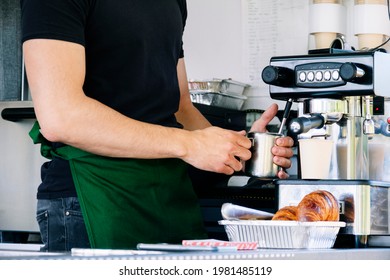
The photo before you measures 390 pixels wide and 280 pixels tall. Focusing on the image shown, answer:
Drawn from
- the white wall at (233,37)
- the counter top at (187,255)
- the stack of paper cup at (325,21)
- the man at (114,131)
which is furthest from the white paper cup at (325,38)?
the counter top at (187,255)

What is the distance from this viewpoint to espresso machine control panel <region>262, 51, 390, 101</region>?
1.77 meters

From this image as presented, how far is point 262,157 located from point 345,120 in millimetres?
207

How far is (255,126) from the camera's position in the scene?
2.00 metres

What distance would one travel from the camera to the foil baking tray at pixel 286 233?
5.12 feet

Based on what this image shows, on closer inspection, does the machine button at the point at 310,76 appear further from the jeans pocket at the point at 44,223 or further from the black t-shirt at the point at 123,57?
the jeans pocket at the point at 44,223

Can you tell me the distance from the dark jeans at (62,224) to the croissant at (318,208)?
51 cm

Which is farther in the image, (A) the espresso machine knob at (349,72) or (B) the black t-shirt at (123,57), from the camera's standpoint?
(B) the black t-shirt at (123,57)

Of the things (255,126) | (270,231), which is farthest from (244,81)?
(270,231)

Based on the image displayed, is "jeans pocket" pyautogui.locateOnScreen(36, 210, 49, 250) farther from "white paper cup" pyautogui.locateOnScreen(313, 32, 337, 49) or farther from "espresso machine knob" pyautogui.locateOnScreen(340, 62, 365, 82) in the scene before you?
"white paper cup" pyautogui.locateOnScreen(313, 32, 337, 49)

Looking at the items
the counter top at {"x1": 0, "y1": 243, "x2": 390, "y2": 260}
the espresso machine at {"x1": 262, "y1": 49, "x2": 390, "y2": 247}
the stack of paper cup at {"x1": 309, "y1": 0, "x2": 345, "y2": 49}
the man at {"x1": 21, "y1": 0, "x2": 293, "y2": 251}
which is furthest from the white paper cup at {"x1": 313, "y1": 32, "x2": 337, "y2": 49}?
the counter top at {"x1": 0, "y1": 243, "x2": 390, "y2": 260}

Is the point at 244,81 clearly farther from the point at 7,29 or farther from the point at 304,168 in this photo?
the point at 304,168
